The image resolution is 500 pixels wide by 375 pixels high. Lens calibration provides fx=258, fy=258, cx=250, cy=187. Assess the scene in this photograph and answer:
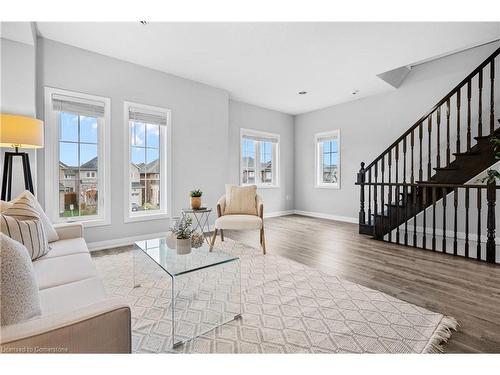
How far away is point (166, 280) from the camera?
2479mm

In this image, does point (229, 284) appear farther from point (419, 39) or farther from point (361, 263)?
point (419, 39)

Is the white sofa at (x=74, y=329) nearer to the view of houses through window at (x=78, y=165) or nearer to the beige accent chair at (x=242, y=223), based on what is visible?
the beige accent chair at (x=242, y=223)

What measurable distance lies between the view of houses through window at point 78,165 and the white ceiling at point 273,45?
1.00 m

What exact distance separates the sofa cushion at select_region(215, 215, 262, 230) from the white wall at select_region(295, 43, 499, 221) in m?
3.13

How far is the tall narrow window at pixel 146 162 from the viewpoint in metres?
3.80

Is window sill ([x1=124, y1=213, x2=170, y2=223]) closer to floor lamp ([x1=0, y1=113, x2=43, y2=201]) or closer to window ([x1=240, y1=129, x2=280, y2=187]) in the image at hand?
floor lamp ([x1=0, y1=113, x2=43, y2=201])

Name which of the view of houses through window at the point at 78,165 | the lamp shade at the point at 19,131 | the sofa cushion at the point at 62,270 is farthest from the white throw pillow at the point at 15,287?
the view of houses through window at the point at 78,165

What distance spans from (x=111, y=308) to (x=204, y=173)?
370 cm

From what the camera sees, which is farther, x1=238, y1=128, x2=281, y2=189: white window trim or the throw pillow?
x1=238, y1=128, x2=281, y2=189: white window trim

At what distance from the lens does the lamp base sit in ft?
8.49

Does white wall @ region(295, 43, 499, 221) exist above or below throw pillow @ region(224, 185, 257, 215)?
above

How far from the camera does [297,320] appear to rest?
1.78 metres

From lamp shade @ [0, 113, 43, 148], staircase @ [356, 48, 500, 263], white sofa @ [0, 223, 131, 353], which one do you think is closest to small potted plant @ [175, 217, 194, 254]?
white sofa @ [0, 223, 131, 353]
